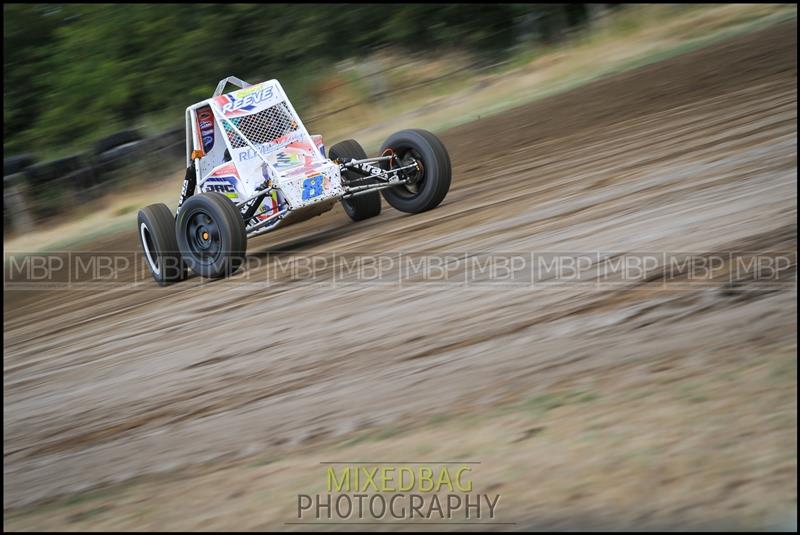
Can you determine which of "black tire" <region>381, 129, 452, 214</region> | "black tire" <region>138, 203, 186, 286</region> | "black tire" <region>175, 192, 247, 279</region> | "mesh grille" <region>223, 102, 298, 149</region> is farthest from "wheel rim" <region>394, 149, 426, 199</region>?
"black tire" <region>138, 203, 186, 286</region>

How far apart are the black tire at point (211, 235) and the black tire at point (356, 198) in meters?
1.54

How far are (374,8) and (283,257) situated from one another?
37.9ft

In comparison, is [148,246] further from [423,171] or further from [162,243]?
[423,171]

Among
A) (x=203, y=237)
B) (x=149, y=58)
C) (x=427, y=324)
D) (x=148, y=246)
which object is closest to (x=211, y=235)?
(x=203, y=237)

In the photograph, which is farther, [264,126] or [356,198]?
[356,198]

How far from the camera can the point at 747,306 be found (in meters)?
4.56

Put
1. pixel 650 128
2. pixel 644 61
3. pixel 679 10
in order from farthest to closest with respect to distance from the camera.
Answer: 1. pixel 679 10
2. pixel 644 61
3. pixel 650 128

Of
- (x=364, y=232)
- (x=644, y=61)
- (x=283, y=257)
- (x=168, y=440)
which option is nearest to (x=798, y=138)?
(x=364, y=232)

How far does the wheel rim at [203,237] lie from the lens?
26.0 feet

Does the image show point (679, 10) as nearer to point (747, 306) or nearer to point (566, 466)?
point (747, 306)

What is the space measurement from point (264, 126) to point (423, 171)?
1.40m

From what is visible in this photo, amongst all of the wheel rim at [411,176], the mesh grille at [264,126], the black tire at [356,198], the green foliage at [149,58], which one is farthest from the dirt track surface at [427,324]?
the green foliage at [149,58]

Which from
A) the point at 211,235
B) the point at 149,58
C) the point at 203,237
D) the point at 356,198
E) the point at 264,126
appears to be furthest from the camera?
the point at 149,58

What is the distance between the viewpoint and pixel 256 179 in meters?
8.27
